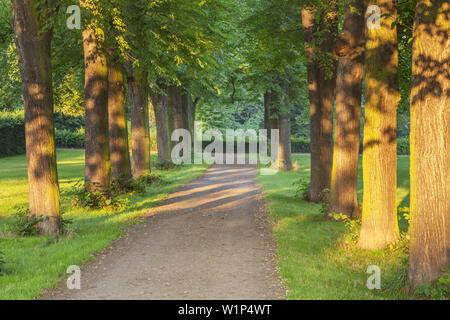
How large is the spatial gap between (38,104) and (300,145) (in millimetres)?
50712

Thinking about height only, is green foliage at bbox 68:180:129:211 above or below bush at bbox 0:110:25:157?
below

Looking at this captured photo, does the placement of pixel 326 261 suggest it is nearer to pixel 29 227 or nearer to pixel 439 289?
pixel 439 289

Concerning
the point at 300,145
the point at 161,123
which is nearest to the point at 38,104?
the point at 161,123

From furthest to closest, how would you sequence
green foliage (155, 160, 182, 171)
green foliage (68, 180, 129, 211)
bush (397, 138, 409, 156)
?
bush (397, 138, 409, 156) < green foliage (155, 160, 182, 171) < green foliage (68, 180, 129, 211)

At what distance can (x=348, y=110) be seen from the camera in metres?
12.5

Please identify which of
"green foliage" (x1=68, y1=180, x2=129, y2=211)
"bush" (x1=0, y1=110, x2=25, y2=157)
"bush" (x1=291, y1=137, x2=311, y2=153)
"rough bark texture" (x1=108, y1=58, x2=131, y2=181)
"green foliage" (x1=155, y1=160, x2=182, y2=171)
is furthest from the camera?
"bush" (x1=291, y1=137, x2=311, y2=153)

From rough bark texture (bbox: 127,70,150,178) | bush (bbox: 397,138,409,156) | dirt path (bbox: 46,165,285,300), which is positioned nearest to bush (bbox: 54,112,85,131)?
bush (bbox: 397,138,409,156)

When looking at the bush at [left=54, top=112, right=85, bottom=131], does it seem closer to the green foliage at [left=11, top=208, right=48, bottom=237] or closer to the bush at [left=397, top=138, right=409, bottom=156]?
the bush at [left=397, top=138, right=409, bottom=156]

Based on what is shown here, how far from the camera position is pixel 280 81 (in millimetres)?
27719

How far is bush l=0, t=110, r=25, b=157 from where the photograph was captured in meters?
42.1

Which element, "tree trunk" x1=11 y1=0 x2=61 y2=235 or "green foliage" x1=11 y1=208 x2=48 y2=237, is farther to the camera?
"green foliage" x1=11 y1=208 x2=48 y2=237

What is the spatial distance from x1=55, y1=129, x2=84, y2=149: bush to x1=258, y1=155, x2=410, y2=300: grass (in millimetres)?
44111

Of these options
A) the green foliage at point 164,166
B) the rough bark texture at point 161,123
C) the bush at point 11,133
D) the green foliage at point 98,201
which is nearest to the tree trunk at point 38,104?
the green foliage at point 98,201

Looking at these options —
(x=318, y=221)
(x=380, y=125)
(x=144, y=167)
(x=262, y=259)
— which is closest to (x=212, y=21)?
(x=144, y=167)
